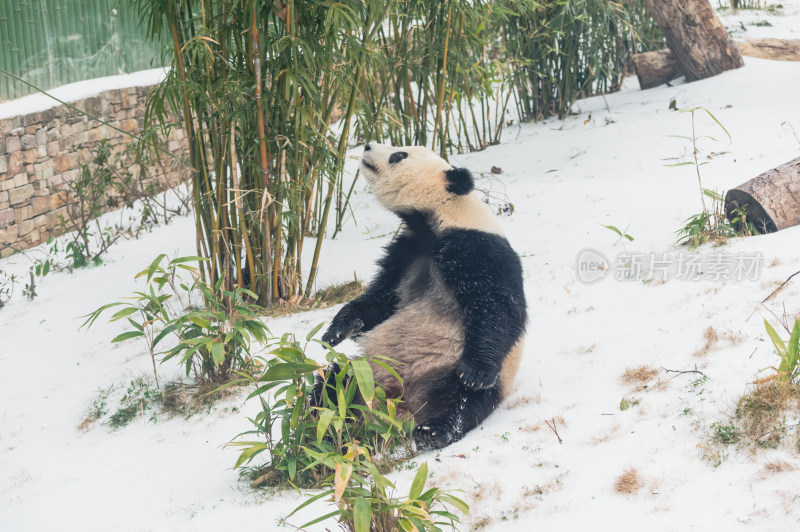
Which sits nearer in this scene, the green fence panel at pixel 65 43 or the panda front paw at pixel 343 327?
the panda front paw at pixel 343 327

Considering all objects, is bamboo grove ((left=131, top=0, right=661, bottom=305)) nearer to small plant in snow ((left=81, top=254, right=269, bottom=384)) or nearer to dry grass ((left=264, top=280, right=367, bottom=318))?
dry grass ((left=264, top=280, right=367, bottom=318))

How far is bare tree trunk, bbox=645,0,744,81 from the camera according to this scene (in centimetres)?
625

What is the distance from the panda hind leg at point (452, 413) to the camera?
2535 millimetres

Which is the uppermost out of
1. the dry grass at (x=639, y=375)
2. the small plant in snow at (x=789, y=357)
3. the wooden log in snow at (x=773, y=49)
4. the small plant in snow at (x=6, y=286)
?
the wooden log in snow at (x=773, y=49)

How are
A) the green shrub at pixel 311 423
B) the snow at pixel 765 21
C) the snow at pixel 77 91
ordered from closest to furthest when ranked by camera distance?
the green shrub at pixel 311 423
the snow at pixel 77 91
the snow at pixel 765 21

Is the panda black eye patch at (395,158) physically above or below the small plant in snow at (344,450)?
above

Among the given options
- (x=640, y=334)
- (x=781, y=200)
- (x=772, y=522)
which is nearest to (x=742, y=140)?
(x=781, y=200)

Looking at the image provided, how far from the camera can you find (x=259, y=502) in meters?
2.41

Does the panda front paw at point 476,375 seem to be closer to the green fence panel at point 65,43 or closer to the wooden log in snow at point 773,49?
the green fence panel at point 65,43

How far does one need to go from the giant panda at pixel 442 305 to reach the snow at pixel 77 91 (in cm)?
364

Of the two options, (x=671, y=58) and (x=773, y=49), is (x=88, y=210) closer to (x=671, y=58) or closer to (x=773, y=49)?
(x=671, y=58)

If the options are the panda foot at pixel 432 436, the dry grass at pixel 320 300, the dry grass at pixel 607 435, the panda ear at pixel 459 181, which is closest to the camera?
the dry grass at pixel 607 435

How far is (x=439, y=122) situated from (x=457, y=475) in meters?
2.79

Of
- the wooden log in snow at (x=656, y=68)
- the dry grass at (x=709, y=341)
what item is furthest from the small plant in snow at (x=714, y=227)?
the wooden log in snow at (x=656, y=68)
